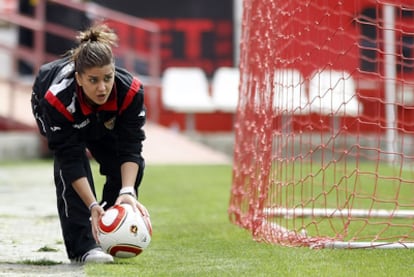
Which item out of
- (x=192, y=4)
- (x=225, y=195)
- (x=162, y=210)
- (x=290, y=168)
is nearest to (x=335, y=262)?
(x=290, y=168)

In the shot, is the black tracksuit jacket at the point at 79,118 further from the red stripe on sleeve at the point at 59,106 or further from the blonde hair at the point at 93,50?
the blonde hair at the point at 93,50

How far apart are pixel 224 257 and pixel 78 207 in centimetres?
74

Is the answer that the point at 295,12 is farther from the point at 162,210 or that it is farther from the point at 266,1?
the point at 162,210

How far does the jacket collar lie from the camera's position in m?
5.22

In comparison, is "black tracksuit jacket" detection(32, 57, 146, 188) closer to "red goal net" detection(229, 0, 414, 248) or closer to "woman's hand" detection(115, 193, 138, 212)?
"woman's hand" detection(115, 193, 138, 212)

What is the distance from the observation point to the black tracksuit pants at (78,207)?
5488mm

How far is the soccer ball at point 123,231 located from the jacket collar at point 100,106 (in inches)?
17.6

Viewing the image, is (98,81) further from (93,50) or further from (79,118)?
(79,118)

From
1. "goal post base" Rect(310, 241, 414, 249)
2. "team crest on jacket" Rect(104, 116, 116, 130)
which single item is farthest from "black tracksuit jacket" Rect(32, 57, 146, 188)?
"goal post base" Rect(310, 241, 414, 249)

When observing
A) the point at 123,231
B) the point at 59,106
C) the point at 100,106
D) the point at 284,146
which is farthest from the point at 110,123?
the point at 284,146

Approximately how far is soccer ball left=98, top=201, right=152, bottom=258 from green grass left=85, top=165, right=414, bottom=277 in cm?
8

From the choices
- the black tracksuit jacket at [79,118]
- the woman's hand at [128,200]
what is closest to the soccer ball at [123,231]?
the woman's hand at [128,200]

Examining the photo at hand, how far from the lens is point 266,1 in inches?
266

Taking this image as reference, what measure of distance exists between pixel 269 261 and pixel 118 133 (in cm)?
96
